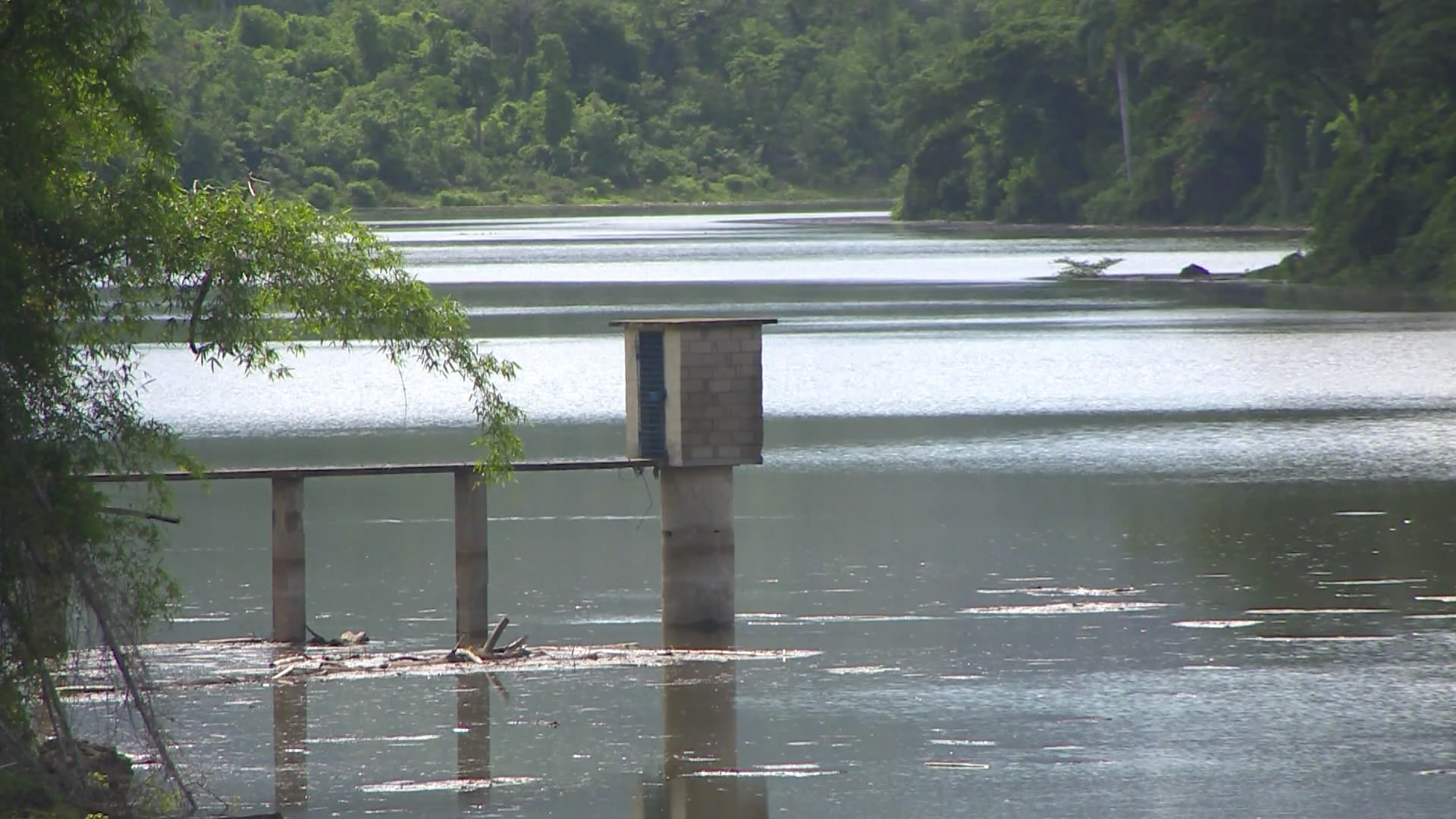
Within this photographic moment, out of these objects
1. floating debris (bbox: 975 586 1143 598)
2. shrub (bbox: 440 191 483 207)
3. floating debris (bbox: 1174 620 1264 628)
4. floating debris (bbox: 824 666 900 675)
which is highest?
shrub (bbox: 440 191 483 207)

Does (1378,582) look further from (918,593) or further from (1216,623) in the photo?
(918,593)

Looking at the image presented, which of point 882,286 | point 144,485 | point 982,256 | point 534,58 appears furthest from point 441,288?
point 534,58

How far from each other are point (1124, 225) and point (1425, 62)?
5651 cm

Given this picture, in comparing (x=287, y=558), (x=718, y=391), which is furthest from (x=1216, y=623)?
(x=287, y=558)

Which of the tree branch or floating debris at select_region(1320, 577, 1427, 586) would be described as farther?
floating debris at select_region(1320, 577, 1427, 586)

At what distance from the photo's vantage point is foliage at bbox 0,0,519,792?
10.6 meters

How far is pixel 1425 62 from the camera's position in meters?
57.3

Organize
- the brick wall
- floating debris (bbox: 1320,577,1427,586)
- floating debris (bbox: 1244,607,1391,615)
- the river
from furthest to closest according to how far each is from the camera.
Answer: floating debris (bbox: 1320,577,1427,586) → floating debris (bbox: 1244,607,1391,615) → the brick wall → the river

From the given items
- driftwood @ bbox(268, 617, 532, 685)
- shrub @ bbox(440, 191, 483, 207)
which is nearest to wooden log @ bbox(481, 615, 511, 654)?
driftwood @ bbox(268, 617, 532, 685)

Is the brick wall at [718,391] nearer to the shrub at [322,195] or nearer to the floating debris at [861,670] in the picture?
the floating debris at [861,670]

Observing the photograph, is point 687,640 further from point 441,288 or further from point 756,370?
point 441,288

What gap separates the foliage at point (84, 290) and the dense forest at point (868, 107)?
48955 millimetres

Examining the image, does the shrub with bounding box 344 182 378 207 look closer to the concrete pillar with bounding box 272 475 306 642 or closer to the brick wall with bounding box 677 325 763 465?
the concrete pillar with bounding box 272 475 306 642

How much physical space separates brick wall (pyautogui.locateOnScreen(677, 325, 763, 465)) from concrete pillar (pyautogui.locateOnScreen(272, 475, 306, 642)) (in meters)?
2.77
